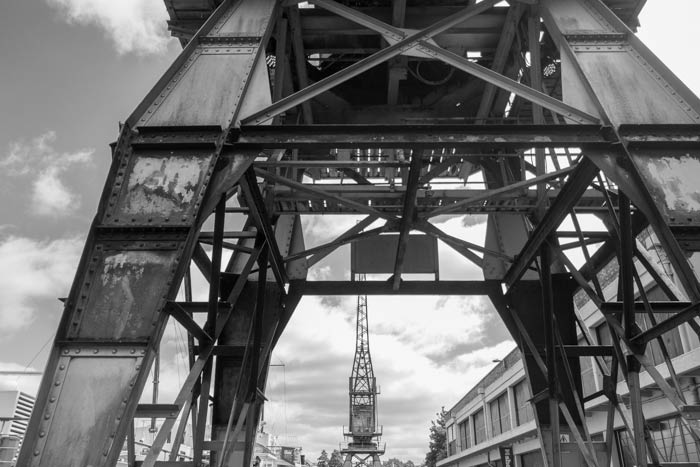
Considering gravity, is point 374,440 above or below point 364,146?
above

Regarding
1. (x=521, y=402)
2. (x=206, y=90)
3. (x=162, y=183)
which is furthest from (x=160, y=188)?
(x=521, y=402)

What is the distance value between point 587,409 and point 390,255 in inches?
700

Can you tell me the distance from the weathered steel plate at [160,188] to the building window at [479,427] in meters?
43.3

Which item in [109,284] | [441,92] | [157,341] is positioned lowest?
[157,341]

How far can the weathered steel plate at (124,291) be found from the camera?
14.1 ft

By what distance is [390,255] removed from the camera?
1044 centimetres

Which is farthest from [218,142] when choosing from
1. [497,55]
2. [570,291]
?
[570,291]

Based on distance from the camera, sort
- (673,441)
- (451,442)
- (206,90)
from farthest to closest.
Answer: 1. (451,442)
2. (673,441)
3. (206,90)

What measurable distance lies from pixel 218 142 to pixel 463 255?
5.81 m

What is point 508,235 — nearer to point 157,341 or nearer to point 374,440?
point 157,341

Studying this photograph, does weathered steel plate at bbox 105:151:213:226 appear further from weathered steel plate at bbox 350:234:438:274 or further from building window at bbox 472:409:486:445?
building window at bbox 472:409:486:445

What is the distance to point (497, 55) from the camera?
8523mm

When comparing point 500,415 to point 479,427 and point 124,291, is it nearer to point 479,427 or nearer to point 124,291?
point 479,427

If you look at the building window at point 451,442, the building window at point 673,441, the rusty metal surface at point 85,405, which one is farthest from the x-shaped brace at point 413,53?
the building window at point 451,442
